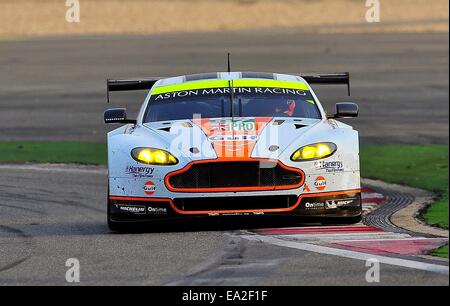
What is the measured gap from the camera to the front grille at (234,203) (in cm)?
1138

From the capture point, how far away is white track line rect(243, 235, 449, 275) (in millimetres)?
8672

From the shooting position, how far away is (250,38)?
4394 cm

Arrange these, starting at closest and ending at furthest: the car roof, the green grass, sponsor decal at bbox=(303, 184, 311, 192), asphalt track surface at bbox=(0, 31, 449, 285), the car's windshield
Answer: asphalt track surface at bbox=(0, 31, 449, 285) < sponsor decal at bbox=(303, 184, 311, 192) < the car's windshield < the car roof < the green grass

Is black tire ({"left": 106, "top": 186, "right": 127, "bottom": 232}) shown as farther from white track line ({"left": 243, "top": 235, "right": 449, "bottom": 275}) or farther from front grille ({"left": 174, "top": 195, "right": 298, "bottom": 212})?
white track line ({"left": 243, "top": 235, "right": 449, "bottom": 275})

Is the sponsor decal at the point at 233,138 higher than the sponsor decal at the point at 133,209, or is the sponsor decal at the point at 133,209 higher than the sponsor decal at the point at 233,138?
the sponsor decal at the point at 233,138

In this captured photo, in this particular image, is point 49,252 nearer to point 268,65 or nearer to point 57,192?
point 57,192

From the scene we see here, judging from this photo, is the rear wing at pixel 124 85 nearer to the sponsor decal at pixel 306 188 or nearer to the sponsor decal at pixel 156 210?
the sponsor decal at pixel 156 210

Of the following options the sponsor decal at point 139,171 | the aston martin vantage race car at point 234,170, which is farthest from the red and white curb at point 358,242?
the sponsor decal at point 139,171

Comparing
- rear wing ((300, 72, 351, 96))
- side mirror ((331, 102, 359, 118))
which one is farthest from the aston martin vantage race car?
rear wing ((300, 72, 351, 96))

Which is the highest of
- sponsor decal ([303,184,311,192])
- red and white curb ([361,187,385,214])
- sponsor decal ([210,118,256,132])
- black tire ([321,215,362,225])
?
sponsor decal ([210,118,256,132])

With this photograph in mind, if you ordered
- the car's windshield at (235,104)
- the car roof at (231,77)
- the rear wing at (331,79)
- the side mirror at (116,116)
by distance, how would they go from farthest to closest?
the rear wing at (331,79), the car roof at (231,77), the side mirror at (116,116), the car's windshield at (235,104)

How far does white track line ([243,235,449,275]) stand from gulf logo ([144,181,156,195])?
97 cm

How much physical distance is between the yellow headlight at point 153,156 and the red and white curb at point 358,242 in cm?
91
